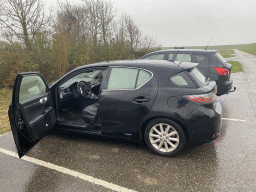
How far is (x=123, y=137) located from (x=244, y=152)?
2086mm

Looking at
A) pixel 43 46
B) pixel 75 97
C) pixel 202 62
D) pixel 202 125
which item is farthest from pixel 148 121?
pixel 43 46

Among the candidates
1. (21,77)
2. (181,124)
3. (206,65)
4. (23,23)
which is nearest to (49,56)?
(23,23)

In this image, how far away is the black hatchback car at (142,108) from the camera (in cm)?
308

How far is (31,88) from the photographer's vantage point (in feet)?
10.8

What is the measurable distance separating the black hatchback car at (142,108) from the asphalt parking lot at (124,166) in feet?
1.02

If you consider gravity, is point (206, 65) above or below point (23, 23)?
below

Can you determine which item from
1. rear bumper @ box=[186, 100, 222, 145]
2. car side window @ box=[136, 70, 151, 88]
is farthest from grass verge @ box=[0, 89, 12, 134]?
rear bumper @ box=[186, 100, 222, 145]

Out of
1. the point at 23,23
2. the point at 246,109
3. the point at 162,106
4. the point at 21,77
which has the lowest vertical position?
the point at 246,109

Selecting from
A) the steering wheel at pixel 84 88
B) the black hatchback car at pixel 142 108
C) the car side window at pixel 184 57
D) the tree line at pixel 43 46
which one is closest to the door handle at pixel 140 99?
the black hatchback car at pixel 142 108

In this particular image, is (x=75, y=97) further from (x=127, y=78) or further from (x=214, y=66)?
(x=214, y=66)

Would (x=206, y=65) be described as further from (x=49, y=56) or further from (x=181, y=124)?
(x=49, y=56)

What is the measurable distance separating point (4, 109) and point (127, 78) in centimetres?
535

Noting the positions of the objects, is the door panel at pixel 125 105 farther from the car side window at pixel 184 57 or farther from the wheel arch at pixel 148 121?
the car side window at pixel 184 57

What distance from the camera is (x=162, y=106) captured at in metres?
3.29
